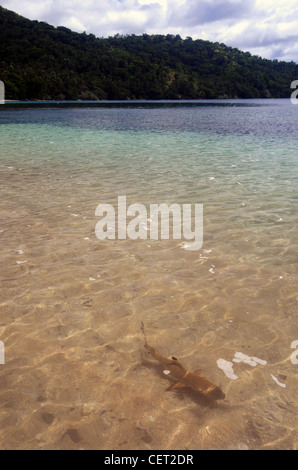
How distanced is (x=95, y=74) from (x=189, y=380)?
18433 centimetres

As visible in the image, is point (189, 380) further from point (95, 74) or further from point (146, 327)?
point (95, 74)

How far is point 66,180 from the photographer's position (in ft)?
46.0

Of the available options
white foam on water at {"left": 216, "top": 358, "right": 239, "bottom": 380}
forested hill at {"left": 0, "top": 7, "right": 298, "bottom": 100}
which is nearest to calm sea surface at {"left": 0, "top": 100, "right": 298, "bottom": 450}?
white foam on water at {"left": 216, "top": 358, "right": 239, "bottom": 380}

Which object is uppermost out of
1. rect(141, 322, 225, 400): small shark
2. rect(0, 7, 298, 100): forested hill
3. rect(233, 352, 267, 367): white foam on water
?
rect(0, 7, 298, 100): forested hill

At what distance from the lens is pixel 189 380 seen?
3.85m

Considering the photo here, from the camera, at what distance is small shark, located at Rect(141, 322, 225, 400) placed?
12.1 ft

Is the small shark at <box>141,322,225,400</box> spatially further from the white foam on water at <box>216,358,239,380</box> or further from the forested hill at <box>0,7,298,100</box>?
the forested hill at <box>0,7,298,100</box>

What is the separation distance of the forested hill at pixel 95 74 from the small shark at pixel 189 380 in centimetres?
14526

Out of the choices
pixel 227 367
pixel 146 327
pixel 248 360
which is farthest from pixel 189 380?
pixel 146 327

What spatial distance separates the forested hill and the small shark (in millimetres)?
145258

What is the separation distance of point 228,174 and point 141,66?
7394 inches

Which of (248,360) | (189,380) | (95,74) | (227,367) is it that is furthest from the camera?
(95,74)

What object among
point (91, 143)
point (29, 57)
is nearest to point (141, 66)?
point (29, 57)

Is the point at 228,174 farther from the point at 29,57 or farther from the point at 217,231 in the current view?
the point at 29,57
